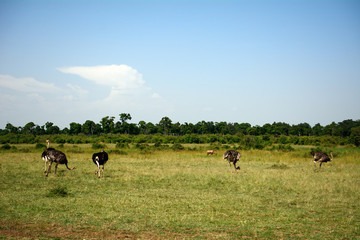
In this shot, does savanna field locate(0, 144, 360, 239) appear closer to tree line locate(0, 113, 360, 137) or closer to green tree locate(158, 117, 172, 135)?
tree line locate(0, 113, 360, 137)

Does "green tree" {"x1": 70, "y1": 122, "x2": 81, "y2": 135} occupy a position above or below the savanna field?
above

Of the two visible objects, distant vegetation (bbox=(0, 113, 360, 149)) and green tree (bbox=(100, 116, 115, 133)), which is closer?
distant vegetation (bbox=(0, 113, 360, 149))

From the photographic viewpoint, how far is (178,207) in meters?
11.4

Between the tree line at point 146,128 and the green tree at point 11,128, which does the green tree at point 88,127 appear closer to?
the tree line at point 146,128

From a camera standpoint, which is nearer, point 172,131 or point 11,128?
point 11,128

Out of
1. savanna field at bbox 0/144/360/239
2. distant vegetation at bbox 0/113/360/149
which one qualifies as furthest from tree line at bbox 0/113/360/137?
savanna field at bbox 0/144/360/239

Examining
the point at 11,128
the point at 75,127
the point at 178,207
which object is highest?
the point at 75,127

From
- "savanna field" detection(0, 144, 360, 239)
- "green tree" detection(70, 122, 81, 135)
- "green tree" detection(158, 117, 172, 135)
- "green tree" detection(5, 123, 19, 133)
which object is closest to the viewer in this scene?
"savanna field" detection(0, 144, 360, 239)

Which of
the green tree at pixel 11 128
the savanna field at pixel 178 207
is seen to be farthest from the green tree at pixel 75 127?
the savanna field at pixel 178 207

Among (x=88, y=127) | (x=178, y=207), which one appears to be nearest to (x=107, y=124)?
(x=88, y=127)

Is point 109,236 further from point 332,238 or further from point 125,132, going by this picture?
point 125,132

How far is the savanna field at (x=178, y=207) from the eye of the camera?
869 centimetres

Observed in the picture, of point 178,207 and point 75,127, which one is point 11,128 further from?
point 178,207

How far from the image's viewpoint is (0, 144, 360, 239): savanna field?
869 centimetres
